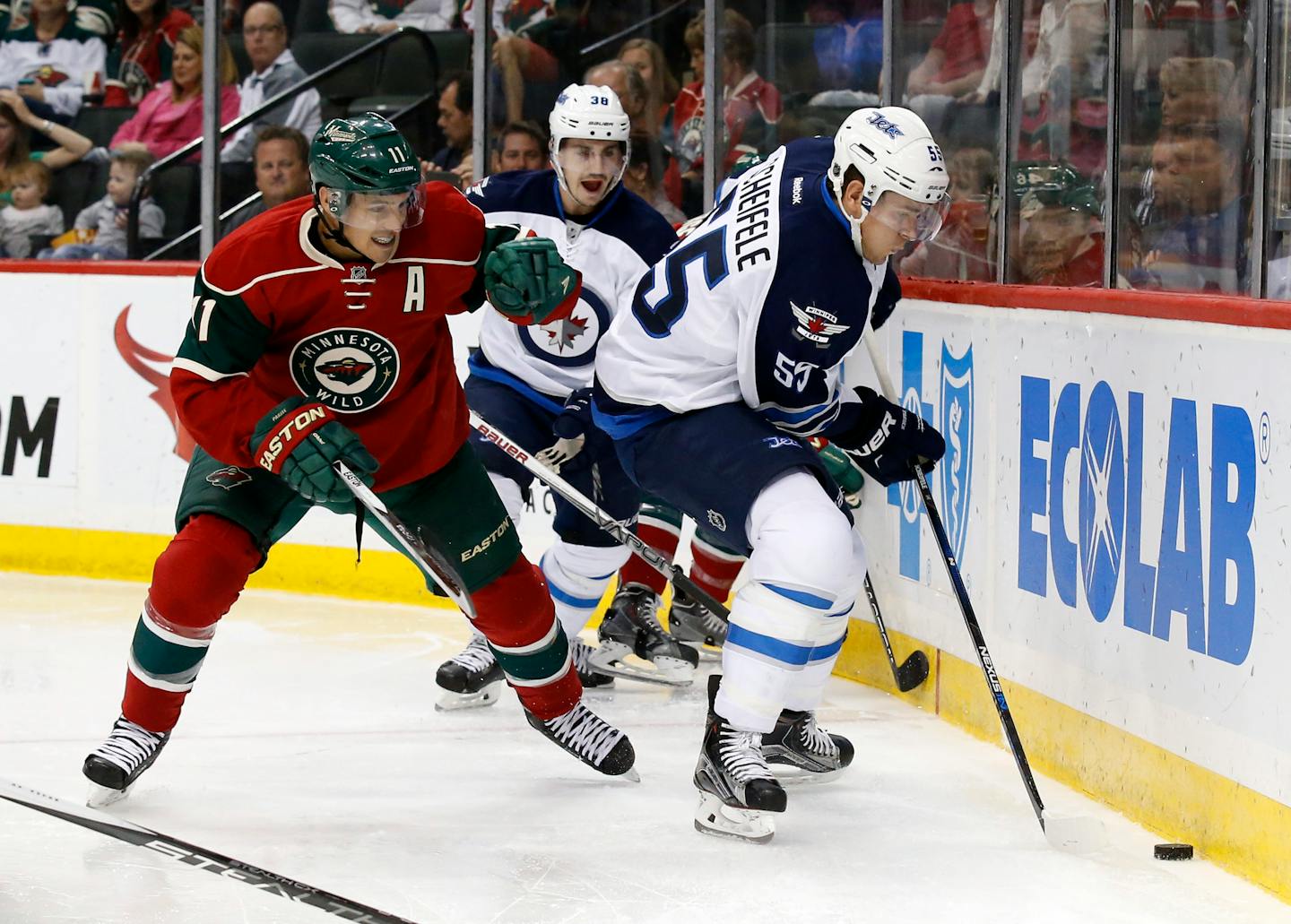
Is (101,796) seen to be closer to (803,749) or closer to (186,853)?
(186,853)

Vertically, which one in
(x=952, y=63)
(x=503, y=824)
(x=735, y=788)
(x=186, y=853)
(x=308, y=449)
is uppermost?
(x=952, y=63)

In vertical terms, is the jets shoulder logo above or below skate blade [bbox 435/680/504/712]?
above

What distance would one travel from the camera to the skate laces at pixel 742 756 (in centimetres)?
285

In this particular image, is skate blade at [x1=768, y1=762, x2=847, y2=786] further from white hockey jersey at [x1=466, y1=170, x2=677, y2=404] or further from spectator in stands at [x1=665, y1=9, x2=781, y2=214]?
spectator in stands at [x1=665, y1=9, x2=781, y2=214]

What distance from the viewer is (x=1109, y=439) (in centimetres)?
306

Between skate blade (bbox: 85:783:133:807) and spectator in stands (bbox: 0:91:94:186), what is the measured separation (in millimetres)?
3755

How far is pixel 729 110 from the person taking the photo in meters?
5.10

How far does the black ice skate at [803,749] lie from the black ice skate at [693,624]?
40.4 inches

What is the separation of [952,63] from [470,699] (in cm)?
197

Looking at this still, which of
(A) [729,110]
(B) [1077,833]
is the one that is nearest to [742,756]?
(B) [1077,833]

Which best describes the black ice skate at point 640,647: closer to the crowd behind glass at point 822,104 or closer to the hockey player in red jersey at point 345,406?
the hockey player in red jersey at point 345,406

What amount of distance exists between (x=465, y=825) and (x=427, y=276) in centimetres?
90

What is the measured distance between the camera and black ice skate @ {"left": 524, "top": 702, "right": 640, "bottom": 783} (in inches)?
125

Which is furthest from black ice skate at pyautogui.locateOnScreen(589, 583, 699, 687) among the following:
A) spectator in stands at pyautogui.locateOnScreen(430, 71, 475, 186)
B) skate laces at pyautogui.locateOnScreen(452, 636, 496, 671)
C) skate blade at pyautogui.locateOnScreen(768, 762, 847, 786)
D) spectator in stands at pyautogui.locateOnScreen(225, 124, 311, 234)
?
spectator in stands at pyautogui.locateOnScreen(225, 124, 311, 234)
